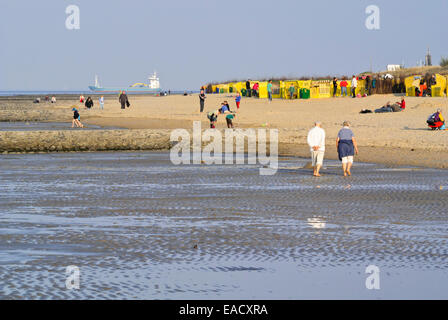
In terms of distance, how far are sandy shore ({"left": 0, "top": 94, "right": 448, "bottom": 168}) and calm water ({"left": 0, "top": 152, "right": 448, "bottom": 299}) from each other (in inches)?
234

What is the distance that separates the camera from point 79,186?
731 inches

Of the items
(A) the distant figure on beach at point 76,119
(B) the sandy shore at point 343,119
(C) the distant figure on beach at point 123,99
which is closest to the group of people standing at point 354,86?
(B) the sandy shore at point 343,119

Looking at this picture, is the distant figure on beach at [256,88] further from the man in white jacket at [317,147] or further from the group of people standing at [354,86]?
the man in white jacket at [317,147]

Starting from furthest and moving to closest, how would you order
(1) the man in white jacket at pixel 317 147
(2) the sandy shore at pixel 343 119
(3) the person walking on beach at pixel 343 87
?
(3) the person walking on beach at pixel 343 87
(2) the sandy shore at pixel 343 119
(1) the man in white jacket at pixel 317 147

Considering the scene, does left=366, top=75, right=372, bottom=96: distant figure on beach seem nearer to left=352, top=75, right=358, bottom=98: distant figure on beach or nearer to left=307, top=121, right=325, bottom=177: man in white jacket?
left=352, top=75, right=358, bottom=98: distant figure on beach

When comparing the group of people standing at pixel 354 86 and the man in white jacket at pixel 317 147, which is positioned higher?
the group of people standing at pixel 354 86

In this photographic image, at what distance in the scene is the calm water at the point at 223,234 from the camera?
8938mm

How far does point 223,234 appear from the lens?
1220cm

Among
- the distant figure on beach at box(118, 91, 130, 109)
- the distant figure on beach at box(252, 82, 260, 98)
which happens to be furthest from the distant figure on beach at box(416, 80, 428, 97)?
the distant figure on beach at box(118, 91, 130, 109)

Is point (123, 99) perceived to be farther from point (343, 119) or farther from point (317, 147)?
point (317, 147)

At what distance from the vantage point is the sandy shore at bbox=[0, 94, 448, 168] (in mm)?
27125

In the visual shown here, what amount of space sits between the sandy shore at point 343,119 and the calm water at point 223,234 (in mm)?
5936

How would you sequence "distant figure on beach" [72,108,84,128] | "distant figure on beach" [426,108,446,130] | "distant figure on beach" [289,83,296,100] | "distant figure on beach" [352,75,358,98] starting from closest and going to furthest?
1. "distant figure on beach" [426,108,446,130]
2. "distant figure on beach" [72,108,84,128]
3. "distant figure on beach" [352,75,358,98]
4. "distant figure on beach" [289,83,296,100]

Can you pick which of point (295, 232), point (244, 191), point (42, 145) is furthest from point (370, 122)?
point (295, 232)
